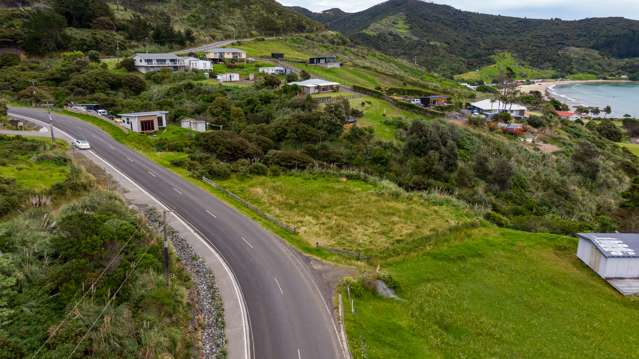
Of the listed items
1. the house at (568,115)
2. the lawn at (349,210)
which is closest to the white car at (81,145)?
the lawn at (349,210)

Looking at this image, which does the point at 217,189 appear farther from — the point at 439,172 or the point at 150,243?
the point at 439,172

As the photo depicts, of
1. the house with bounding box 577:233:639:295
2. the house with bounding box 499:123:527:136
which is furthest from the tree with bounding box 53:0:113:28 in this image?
the house with bounding box 577:233:639:295

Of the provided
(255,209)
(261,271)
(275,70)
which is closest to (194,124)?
(255,209)

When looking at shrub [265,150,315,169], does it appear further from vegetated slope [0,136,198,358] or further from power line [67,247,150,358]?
power line [67,247,150,358]

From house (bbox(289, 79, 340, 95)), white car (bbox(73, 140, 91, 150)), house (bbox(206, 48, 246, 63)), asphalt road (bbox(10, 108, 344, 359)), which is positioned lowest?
asphalt road (bbox(10, 108, 344, 359))

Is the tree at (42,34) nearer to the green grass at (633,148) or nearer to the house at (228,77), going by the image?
the house at (228,77)

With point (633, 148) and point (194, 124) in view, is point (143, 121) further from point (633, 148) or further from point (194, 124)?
point (633, 148)

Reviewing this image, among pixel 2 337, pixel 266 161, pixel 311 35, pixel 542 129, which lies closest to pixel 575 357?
pixel 2 337
